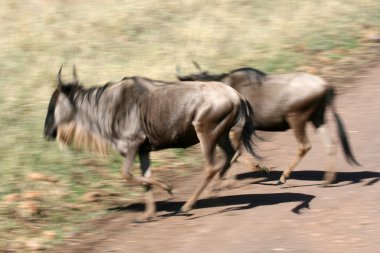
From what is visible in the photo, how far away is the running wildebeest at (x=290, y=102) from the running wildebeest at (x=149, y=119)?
2.35 feet

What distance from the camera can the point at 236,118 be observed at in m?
7.47

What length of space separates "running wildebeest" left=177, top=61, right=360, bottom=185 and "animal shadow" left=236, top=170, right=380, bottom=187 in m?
0.15

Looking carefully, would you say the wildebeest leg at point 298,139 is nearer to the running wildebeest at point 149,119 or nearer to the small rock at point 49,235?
the running wildebeest at point 149,119

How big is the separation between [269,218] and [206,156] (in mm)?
851

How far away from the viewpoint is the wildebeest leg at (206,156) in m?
7.38

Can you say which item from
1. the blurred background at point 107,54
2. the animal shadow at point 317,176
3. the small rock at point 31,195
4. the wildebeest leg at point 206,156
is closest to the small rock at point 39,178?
the blurred background at point 107,54

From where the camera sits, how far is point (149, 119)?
24.7 feet

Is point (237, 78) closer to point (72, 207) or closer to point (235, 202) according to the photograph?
point (235, 202)

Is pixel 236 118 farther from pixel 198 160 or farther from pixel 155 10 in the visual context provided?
pixel 155 10

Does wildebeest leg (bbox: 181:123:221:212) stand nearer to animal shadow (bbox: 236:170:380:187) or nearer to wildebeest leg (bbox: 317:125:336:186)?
animal shadow (bbox: 236:170:380:187)

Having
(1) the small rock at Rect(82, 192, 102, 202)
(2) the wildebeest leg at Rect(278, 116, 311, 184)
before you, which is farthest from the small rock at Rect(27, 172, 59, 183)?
(2) the wildebeest leg at Rect(278, 116, 311, 184)

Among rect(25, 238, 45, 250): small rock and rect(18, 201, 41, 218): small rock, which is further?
rect(18, 201, 41, 218): small rock

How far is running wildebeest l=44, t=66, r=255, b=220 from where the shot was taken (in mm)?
7363

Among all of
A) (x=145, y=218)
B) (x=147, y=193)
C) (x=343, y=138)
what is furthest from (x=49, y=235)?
(x=343, y=138)
